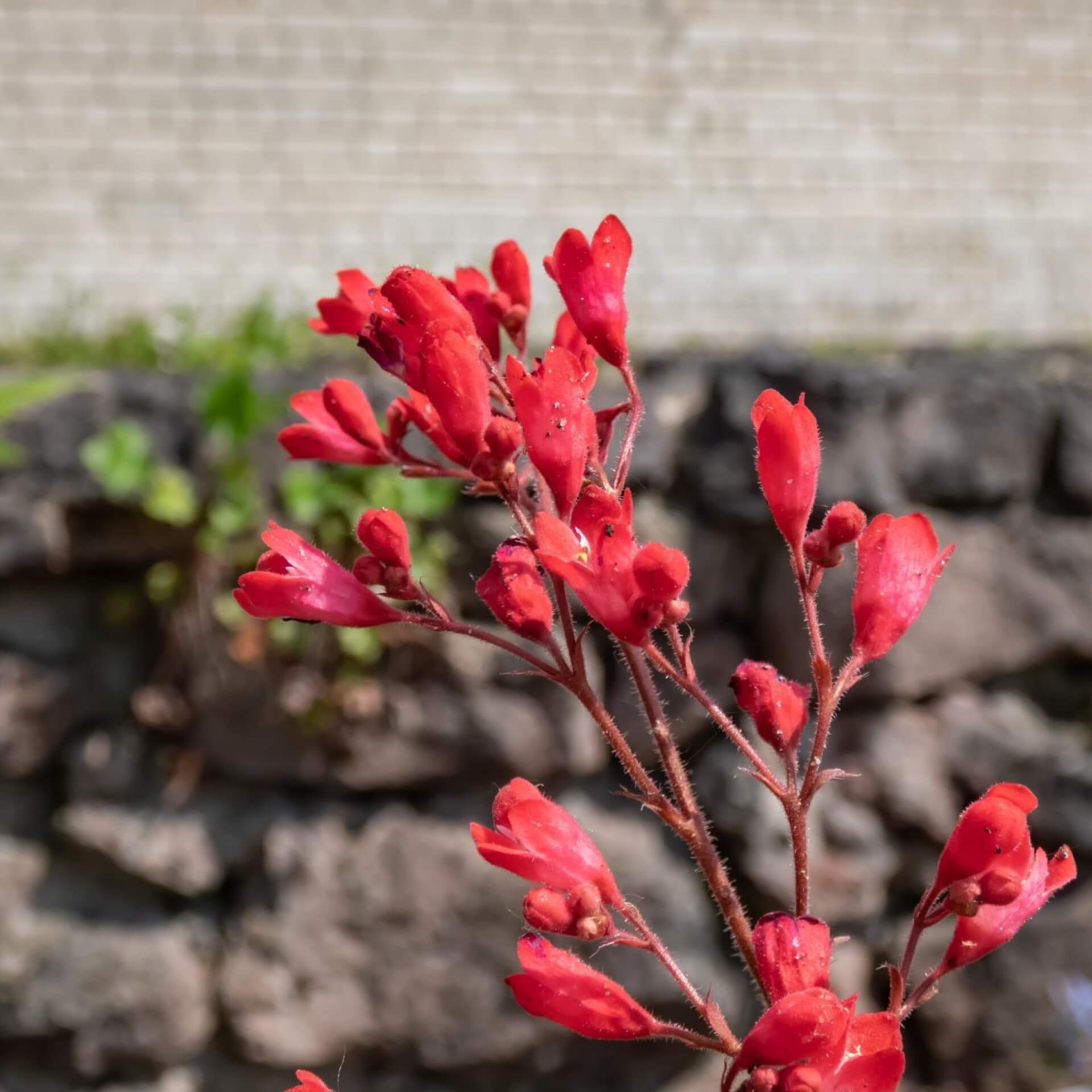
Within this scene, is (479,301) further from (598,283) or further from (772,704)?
(772,704)

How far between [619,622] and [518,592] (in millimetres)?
50

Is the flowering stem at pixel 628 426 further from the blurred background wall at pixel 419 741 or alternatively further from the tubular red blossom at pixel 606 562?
the blurred background wall at pixel 419 741

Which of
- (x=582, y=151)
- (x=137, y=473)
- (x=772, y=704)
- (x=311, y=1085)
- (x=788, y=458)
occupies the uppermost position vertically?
(x=582, y=151)

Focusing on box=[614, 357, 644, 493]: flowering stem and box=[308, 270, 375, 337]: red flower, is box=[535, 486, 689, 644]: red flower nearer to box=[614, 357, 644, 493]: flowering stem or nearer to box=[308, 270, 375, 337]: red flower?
box=[614, 357, 644, 493]: flowering stem

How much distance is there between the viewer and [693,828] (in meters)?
0.46

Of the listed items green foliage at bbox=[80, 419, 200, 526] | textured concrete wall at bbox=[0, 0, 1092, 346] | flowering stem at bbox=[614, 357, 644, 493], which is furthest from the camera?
textured concrete wall at bbox=[0, 0, 1092, 346]

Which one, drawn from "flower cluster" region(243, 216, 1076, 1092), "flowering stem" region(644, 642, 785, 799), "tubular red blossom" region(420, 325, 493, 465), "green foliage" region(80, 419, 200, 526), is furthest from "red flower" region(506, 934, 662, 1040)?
"green foliage" region(80, 419, 200, 526)

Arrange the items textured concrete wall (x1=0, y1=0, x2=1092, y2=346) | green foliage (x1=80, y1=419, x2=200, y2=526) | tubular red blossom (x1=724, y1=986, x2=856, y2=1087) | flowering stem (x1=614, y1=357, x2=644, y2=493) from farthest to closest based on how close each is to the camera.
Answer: textured concrete wall (x1=0, y1=0, x2=1092, y2=346) → green foliage (x1=80, y1=419, x2=200, y2=526) → flowering stem (x1=614, y1=357, x2=644, y2=493) → tubular red blossom (x1=724, y1=986, x2=856, y2=1087)

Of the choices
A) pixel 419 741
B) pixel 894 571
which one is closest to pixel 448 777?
pixel 419 741

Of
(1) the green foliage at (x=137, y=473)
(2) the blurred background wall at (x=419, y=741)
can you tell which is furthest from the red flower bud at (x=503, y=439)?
(1) the green foliage at (x=137, y=473)

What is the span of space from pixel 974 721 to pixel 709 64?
10.6ft

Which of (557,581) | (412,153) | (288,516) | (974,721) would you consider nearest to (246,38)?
(412,153)

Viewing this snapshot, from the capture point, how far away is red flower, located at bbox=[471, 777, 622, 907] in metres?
0.48

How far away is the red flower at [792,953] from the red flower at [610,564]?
4.8 inches
